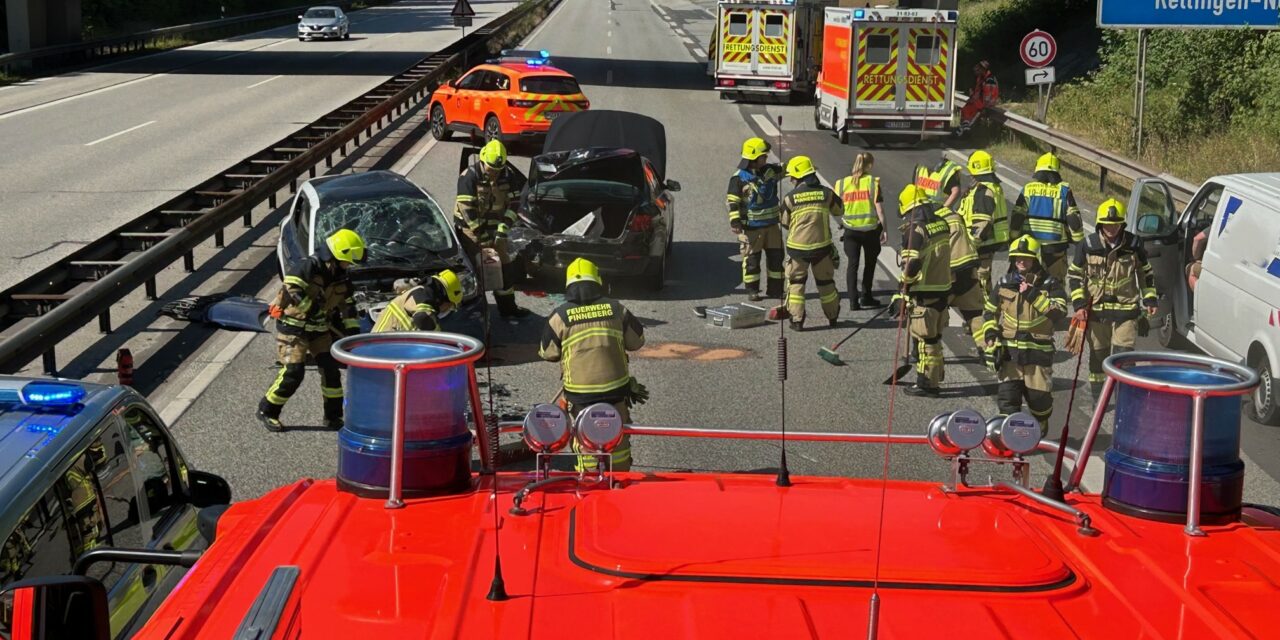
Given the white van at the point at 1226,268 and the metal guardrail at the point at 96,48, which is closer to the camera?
the white van at the point at 1226,268

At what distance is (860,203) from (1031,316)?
464 centimetres

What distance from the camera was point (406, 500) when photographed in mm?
4309

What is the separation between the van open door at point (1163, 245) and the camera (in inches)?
518

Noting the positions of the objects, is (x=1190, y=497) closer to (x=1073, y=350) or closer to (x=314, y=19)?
(x=1073, y=350)

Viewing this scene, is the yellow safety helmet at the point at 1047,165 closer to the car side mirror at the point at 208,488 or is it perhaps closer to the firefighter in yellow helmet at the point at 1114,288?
the firefighter in yellow helmet at the point at 1114,288

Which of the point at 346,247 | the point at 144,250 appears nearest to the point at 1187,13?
the point at 144,250

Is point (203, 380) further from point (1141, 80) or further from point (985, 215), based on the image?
point (1141, 80)

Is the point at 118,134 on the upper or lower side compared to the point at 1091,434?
lower

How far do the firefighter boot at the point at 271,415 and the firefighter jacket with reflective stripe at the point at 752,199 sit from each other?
603 centimetres

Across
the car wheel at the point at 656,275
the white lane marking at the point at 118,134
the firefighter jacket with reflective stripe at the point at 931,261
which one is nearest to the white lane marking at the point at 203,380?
the car wheel at the point at 656,275

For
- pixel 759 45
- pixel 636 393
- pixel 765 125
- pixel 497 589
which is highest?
pixel 759 45

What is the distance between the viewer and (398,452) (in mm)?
4270

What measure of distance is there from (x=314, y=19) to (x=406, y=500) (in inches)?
2306

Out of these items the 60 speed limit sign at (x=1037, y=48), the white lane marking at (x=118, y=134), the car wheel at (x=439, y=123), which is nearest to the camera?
the 60 speed limit sign at (x=1037, y=48)
